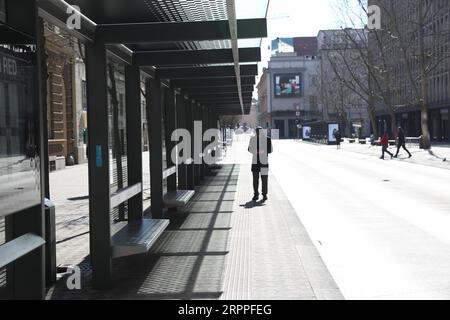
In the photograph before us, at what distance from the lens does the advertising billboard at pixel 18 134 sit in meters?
4.01

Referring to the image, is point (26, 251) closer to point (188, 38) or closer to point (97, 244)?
point (97, 244)

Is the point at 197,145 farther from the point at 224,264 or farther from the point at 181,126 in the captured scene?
the point at 224,264

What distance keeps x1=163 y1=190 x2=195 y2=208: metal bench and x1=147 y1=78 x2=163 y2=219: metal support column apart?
0.32 m

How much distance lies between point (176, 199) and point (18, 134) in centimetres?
647

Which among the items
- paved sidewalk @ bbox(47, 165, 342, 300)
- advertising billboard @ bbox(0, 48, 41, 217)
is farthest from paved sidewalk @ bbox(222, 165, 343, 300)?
advertising billboard @ bbox(0, 48, 41, 217)

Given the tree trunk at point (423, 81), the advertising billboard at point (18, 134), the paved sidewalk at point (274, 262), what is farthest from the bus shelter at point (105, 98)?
the tree trunk at point (423, 81)

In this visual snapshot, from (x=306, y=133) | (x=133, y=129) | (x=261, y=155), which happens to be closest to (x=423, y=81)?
(x=261, y=155)

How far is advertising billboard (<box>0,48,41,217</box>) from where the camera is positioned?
4.01m

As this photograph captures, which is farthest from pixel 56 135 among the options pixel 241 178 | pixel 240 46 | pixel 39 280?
pixel 39 280

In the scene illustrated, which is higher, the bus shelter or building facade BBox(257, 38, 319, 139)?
building facade BBox(257, 38, 319, 139)

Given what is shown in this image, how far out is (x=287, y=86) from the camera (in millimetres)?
120000

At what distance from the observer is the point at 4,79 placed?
4.03 meters

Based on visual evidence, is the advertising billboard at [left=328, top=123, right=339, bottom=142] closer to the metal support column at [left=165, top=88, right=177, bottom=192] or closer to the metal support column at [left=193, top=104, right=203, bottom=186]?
the metal support column at [left=193, top=104, right=203, bottom=186]

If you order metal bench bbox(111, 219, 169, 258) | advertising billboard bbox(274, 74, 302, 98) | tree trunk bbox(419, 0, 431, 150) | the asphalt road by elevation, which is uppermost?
advertising billboard bbox(274, 74, 302, 98)
